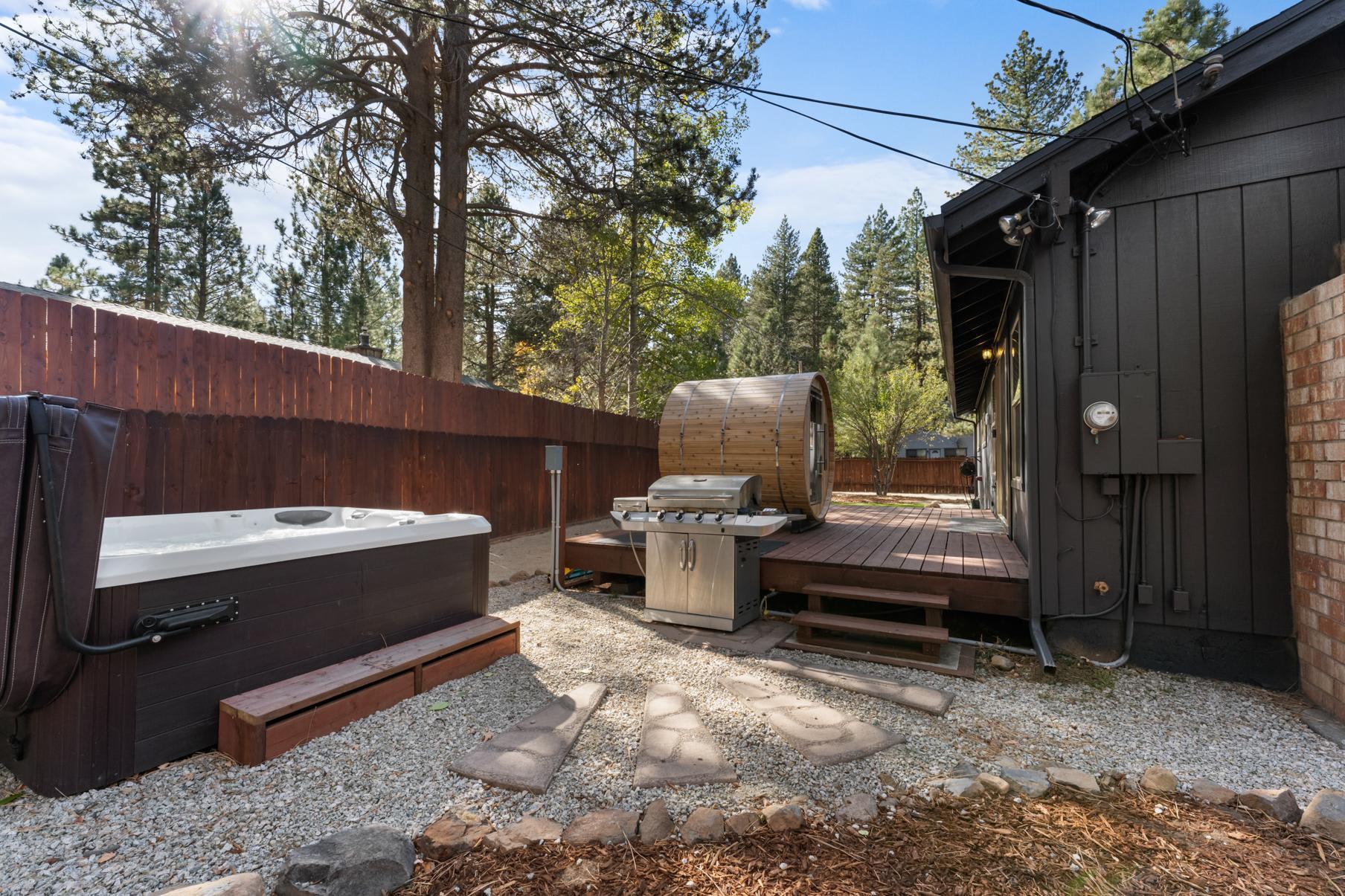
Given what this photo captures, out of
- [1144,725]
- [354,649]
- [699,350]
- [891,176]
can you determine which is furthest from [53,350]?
[699,350]

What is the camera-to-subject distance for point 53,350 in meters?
3.24

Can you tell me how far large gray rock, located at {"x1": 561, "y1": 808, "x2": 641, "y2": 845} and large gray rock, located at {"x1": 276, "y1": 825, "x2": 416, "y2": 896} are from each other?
487 millimetres

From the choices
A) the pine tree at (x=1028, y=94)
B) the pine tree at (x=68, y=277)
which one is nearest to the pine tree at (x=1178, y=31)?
the pine tree at (x=1028, y=94)

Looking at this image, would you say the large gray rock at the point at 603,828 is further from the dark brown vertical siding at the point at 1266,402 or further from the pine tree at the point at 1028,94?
the pine tree at the point at 1028,94

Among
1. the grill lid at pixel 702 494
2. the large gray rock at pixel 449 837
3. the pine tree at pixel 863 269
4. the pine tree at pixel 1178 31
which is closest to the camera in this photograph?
the large gray rock at pixel 449 837

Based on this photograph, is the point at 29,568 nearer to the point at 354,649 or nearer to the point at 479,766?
the point at 354,649

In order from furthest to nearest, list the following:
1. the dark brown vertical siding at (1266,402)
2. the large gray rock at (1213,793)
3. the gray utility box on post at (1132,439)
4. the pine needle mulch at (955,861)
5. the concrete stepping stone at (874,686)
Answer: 1. the gray utility box on post at (1132,439)
2. the dark brown vertical siding at (1266,402)
3. the concrete stepping stone at (874,686)
4. the large gray rock at (1213,793)
5. the pine needle mulch at (955,861)

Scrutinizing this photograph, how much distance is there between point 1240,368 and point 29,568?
567 centimetres

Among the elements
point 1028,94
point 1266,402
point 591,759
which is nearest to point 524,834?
point 591,759

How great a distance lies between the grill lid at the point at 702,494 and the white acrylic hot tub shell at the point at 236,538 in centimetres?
144

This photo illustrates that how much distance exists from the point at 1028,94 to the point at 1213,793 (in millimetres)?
22024

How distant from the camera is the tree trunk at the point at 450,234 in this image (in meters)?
7.74

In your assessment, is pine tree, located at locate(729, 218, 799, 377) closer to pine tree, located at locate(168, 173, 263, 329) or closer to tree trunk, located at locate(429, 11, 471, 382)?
pine tree, located at locate(168, 173, 263, 329)

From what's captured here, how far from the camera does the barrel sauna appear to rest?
6004 millimetres
